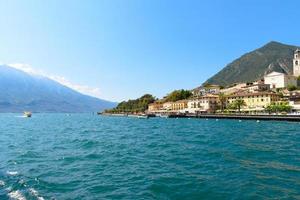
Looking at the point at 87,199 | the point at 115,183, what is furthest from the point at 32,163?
the point at 87,199

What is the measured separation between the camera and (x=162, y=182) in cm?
1436

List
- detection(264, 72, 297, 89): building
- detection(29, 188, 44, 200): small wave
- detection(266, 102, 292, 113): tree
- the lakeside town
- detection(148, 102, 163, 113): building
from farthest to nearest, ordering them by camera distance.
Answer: detection(148, 102, 163, 113): building, detection(264, 72, 297, 89): building, the lakeside town, detection(266, 102, 292, 113): tree, detection(29, 188, 44, 200): small wave

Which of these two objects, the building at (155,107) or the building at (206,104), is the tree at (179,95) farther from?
the building at (206,104)

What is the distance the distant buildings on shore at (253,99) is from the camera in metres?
102

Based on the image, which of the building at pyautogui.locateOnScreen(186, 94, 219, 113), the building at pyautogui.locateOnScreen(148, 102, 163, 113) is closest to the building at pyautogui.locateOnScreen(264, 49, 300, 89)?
the building at pyautogui.locateOnScreen(186, 94, 219, 113)

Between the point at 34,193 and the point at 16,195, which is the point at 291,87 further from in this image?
the point at 16,195

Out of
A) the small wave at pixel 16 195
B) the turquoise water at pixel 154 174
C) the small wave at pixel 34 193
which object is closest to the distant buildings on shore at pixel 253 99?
the turquoise water at pixel 154 174

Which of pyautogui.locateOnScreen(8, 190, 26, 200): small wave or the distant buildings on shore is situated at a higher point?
the distant buildings on shore

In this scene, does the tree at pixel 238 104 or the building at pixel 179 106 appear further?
the building at pixel 179 106

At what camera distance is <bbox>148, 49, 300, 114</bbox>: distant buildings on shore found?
102 meters

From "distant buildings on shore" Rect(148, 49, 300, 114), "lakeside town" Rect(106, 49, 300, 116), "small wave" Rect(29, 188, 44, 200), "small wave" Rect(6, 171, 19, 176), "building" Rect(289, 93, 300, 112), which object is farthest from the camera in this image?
"distant buildings on shore" Rect(148, 49, 300, 114)

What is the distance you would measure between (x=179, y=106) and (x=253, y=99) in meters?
42.5

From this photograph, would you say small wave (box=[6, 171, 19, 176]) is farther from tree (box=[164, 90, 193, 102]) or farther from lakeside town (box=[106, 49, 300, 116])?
tree (box=[164, 90, 193, 102])

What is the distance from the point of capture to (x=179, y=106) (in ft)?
476
